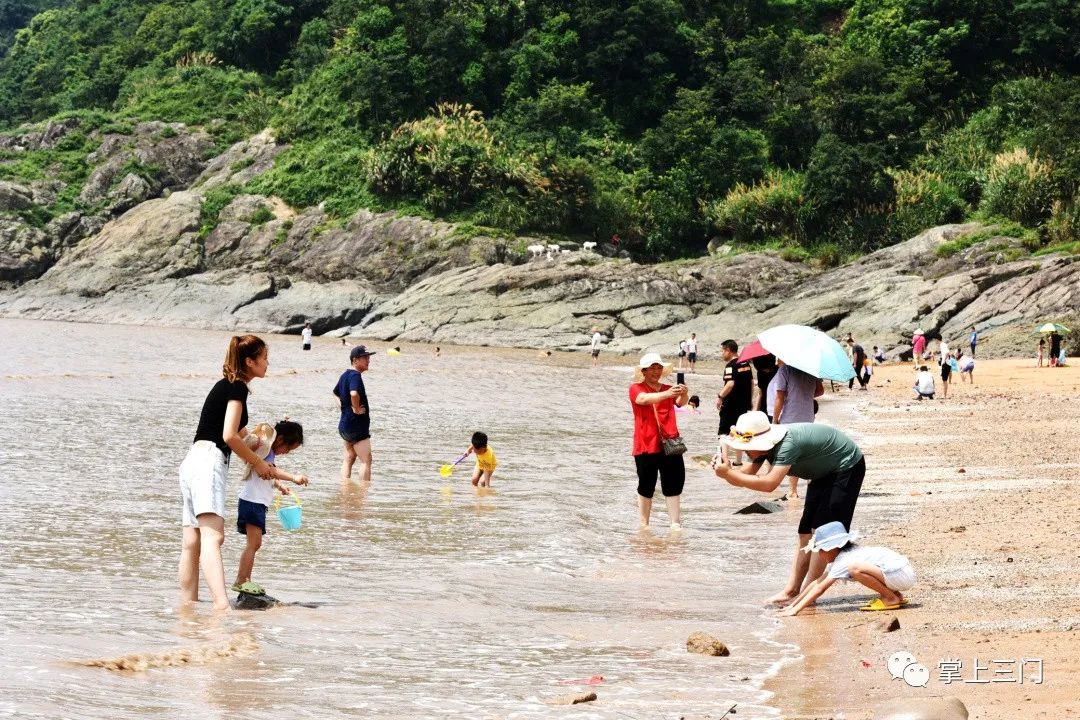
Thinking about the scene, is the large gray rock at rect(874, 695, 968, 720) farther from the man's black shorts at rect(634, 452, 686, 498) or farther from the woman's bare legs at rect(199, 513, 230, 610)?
the man's black shorts at rect(634, 452, 686, 498)

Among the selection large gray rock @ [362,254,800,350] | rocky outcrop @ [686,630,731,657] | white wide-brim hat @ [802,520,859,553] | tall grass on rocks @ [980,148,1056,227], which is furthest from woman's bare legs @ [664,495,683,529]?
tall grass on rocks @ [980,148,1056,227]

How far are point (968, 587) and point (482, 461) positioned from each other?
240 inches

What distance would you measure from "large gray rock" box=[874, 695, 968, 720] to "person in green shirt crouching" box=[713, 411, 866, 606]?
2.24 meters

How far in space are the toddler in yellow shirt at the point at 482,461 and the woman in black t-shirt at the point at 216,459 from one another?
214 inches

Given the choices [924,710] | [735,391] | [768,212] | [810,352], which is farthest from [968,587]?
[768,212]

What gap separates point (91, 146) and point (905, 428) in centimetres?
5102

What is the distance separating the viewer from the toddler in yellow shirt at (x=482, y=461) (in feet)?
41.4

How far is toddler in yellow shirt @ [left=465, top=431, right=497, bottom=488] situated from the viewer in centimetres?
1262

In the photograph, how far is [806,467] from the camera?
7.30 m

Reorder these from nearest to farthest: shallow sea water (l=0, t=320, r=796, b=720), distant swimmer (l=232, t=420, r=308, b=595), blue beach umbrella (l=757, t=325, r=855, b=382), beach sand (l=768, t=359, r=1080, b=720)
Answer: beach sand (l=768, t=359, r=1080, b=720), shallow sea water (l=0, t=320, r=796, b=720), distant swimmer (l=232, t=420, r=308, b=595), blue beach umbrella (l=757, t=325, r=855, b=382)

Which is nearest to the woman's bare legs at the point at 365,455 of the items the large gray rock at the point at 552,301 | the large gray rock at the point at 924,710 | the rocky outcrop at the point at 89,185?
the large gray rock at the point at 924,710

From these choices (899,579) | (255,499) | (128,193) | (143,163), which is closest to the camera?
(899,579)

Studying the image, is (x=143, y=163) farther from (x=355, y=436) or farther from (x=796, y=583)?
(x=796, y=583)

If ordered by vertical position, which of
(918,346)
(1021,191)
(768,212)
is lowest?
(918,346)
